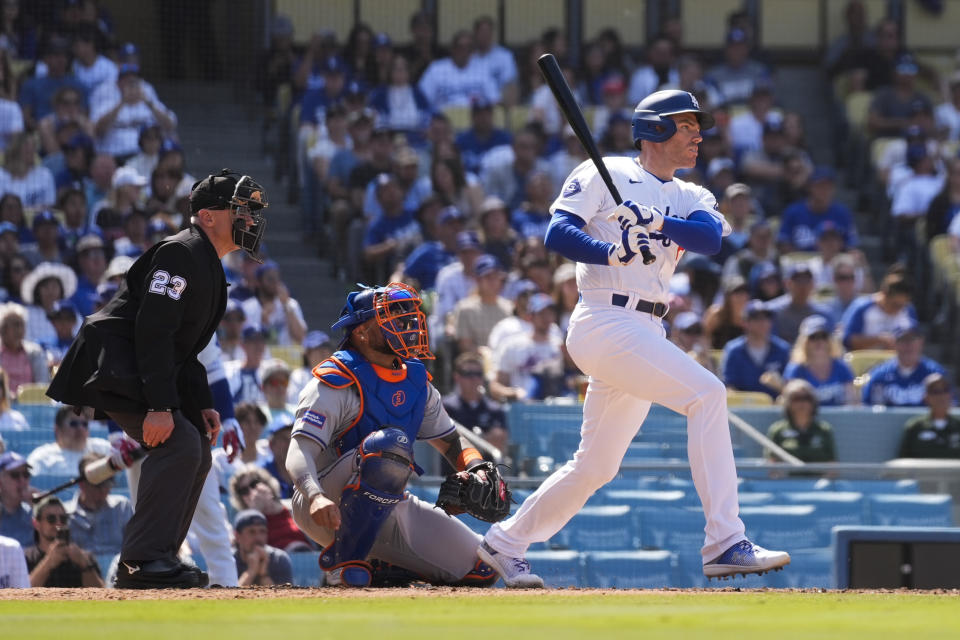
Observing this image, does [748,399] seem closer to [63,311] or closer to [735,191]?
[735,191]

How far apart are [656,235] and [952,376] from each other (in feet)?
24.8

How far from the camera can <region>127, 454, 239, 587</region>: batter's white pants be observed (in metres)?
6.75

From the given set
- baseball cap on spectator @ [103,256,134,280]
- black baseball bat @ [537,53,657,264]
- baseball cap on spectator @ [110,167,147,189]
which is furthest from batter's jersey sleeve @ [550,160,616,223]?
baseball cap on spectator @ [110,167,147,189]

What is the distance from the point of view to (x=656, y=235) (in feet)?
19.2

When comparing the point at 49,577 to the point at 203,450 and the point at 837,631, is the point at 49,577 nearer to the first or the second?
the point at 203,450

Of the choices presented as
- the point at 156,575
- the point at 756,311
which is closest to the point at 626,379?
the point at 156,575

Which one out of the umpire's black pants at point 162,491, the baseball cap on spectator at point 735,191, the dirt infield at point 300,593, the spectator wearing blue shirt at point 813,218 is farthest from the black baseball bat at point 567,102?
the spectator wearing blue shirt at point 813,218

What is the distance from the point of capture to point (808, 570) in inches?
324

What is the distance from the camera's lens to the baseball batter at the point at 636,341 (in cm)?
561

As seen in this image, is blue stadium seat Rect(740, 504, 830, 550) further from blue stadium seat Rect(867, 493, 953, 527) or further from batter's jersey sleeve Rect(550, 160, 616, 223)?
batter's jersey sleeve Rect(550, 160, 616, 223)

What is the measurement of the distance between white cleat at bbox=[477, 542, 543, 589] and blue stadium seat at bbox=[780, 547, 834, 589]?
2.67 metres

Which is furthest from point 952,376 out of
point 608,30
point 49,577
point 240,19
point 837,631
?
point 837,631

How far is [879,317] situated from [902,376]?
1079mm

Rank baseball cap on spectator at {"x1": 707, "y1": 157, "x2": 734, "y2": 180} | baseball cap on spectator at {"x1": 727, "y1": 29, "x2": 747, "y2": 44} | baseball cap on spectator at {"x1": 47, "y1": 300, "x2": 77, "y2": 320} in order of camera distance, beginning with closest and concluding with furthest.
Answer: baseball cap on spectator at {"x1": 47, "y1": 300, "x2": 77, "y2": 320}
baseball cap on spectator at {"x1": 707, "y1": 157, "x2": 734, "y2": 180}
baseball cap on spectator at {"x1": 727, "y1": 29, "x2": 747, "y2": 44}
